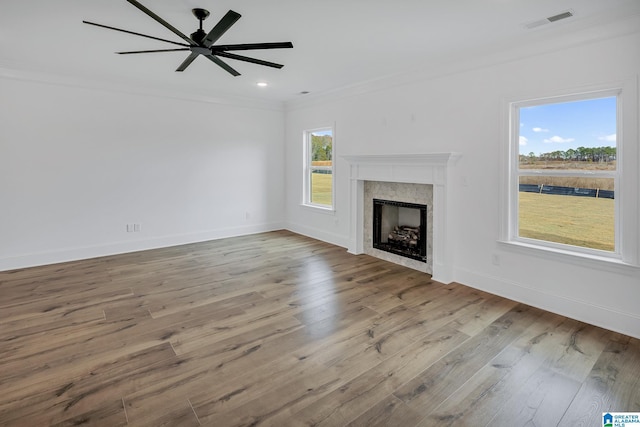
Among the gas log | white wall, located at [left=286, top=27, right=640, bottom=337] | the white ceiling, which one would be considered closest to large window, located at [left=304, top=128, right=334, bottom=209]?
white wall, located at [left=286, top=27, right=640, bottom=337]

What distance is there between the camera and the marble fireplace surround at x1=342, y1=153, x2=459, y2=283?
4059mm

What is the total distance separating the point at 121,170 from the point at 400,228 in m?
4.40

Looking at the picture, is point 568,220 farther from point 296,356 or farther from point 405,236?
point 296,356

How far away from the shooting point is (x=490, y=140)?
3.68 meters

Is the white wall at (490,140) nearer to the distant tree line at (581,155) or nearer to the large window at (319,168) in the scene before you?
the distant tree line at (581,155)

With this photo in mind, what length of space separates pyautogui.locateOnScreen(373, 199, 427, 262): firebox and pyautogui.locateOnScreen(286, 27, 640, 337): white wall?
55 cm

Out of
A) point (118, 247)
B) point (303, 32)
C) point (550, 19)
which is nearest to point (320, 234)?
point (118, 247)

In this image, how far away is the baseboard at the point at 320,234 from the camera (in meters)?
5.84

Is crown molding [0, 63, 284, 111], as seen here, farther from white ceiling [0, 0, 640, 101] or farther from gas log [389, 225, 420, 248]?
gas log [389, 225, 420, 248]

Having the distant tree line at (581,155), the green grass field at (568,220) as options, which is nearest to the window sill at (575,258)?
the green grass field at (568,220)

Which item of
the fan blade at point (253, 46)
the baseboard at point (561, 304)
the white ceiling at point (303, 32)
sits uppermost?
the white ceiling at point (303, 32)

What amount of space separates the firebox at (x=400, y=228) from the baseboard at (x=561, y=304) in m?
0.76

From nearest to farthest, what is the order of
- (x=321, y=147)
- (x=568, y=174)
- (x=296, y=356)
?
(x=296, y=356) < (x=568, y=174) < (x=321, y=147)

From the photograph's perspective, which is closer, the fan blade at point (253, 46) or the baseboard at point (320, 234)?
the fan blade at point (253, 46)
